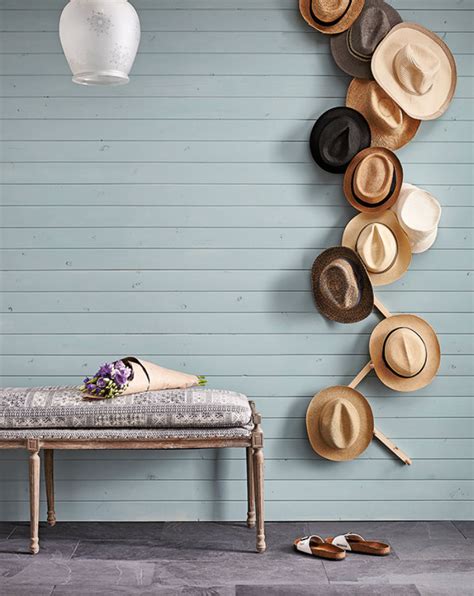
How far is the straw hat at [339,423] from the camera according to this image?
3.99 m

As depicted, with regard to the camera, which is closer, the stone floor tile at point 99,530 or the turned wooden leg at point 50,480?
the stone floor tile at point 99,530

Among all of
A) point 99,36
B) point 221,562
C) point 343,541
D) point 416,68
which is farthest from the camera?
point 416,68

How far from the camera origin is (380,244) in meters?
3.98

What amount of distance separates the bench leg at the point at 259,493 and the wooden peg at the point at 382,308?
94 centimetres

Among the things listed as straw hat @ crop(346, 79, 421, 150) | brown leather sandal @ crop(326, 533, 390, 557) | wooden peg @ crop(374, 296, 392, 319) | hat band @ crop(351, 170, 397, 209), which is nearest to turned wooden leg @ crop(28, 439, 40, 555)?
brown leather sandal @ crop(326, 533, 390, 557)

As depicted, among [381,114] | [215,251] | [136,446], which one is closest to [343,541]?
[136,446]

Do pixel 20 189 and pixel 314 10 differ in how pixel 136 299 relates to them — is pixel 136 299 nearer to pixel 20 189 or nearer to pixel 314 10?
pixel 20 189

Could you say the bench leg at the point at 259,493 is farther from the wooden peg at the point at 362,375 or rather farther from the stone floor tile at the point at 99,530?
the wooden peg at the point at 362,375

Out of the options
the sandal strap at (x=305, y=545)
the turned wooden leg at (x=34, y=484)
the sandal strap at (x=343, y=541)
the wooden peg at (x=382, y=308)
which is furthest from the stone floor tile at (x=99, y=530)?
the wooden peg at (x=382, y=308)

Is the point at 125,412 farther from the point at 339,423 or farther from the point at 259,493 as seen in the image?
the point at 339,423

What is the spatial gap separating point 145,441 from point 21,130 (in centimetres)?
159

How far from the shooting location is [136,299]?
13.5ft

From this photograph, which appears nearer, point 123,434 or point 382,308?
point 123,434

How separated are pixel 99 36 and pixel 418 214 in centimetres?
187
